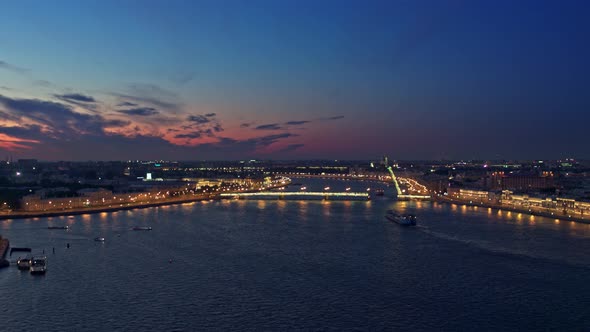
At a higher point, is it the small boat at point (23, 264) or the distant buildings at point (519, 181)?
the distant buildings at point (519, 181)

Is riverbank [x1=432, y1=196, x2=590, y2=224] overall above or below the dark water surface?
above

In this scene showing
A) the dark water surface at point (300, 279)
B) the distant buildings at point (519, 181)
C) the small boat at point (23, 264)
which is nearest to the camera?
the dark water surface at point (300, 279)

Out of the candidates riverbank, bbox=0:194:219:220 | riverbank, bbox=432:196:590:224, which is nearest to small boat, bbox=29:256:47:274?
riverbank, bbox=0:194:219:220

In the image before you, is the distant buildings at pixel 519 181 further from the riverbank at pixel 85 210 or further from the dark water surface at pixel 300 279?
the riverbank at pixel 85 210

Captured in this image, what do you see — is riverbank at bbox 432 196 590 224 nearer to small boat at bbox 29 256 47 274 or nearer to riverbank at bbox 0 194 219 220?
riverbank at bbox 0 194 219 220

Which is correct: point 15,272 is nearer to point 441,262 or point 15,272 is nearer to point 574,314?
point 441,262

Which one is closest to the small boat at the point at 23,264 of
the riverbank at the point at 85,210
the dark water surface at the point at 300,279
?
the dark water surface at the point at 300,279

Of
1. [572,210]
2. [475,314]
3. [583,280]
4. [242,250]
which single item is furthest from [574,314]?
[572,210]

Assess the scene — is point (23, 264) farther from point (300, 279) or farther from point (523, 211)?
point (523, 211)
